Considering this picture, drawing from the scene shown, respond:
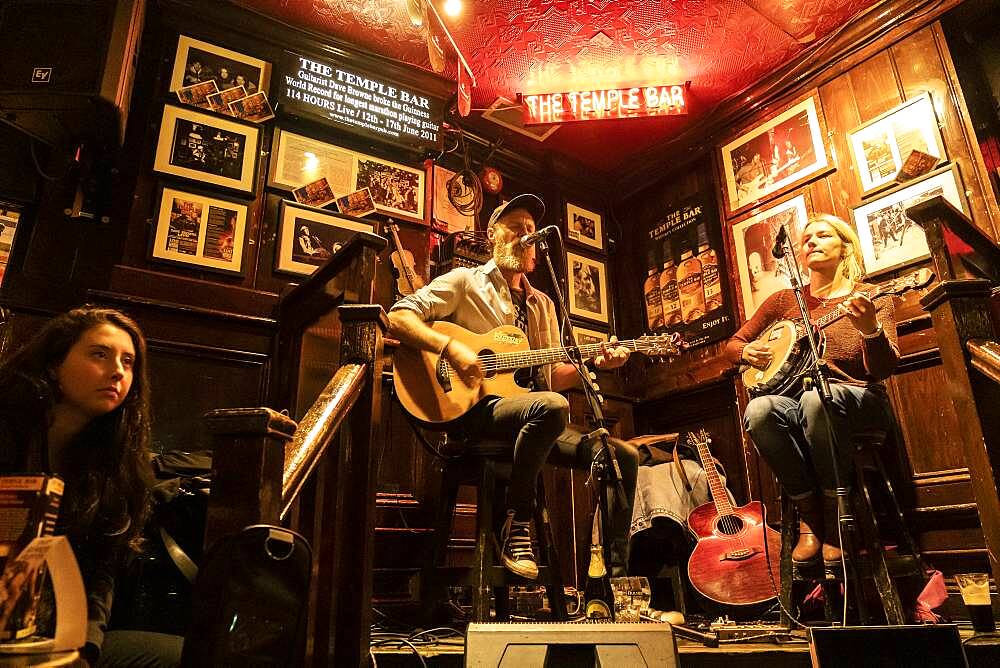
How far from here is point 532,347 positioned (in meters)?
3.41

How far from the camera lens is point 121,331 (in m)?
2.01

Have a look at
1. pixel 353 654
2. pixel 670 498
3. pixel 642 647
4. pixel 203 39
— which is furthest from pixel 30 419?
pixel 203 39

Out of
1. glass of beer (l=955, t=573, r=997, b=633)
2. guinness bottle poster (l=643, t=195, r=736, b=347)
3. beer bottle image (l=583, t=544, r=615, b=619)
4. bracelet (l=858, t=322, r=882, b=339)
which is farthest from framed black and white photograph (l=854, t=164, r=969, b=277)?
beer bottle image (l=583, t=544, r=615, b=619)

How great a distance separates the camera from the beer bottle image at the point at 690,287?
522cm

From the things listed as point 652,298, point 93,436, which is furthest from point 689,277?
point 93,436

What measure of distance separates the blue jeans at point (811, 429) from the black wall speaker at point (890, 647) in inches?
42.3

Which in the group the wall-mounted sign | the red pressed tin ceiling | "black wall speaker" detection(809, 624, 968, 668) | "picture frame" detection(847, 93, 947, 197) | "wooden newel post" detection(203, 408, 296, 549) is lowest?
"black wall speaker" detection(809, 624, 968, 668)

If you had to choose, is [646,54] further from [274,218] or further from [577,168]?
[274,218]

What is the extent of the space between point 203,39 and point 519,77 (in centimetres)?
223

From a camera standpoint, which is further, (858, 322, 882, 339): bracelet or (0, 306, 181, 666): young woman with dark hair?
(858, 322, 882, 339): bracelet

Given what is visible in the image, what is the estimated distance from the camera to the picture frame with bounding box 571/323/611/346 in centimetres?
537

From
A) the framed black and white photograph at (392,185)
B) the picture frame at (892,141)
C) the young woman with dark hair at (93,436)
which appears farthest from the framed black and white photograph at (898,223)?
the young woman with dark hair at (93,436)

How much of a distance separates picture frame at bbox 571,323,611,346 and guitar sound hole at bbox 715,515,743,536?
216 centimetres

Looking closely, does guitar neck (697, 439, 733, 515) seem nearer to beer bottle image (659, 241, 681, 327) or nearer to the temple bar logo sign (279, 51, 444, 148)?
beer bottle image (659, 241, 681, 327)
